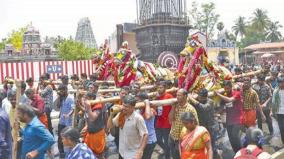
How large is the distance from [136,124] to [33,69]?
2046 centimetres

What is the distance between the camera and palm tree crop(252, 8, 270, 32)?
90000 millimetres

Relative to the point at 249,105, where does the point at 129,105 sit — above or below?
above

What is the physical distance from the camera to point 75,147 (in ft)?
15.2

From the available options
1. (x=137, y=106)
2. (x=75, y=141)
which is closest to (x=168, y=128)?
(x=137, y=106)

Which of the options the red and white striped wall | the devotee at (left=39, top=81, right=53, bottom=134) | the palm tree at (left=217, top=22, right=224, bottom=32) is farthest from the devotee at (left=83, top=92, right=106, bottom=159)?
the palm tree at (left=217, top=22, right=224, bottom=32)

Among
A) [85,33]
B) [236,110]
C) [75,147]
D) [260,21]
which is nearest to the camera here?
[75,147]

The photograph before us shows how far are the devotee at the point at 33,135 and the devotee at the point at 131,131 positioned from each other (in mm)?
973

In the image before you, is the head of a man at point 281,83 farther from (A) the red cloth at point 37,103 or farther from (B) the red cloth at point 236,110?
(A) the red cloth at point 37,103

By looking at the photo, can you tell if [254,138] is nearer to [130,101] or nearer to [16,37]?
[130,101]

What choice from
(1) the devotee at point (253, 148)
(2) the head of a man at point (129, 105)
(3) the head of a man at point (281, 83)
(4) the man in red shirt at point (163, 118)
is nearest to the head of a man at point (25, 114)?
(2) the head of a man at point (129, 105)

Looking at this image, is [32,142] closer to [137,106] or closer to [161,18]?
[137,106]

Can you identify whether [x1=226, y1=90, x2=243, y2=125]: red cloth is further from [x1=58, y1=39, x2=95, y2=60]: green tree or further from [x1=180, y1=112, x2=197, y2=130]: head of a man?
[x1=58, y1=39, x2=95, y2=60]: green tree

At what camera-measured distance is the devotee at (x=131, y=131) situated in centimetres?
586

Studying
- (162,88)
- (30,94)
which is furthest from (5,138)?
(162,88)
